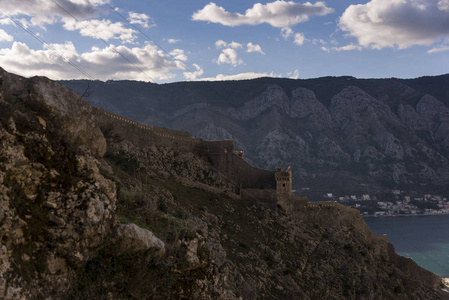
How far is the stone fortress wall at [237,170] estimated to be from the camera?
1705 inches

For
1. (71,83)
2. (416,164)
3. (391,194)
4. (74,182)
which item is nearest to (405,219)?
(391,194)

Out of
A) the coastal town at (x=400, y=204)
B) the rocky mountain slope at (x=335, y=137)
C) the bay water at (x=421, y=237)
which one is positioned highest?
the rocky mountain slope at (x=335, y=137)

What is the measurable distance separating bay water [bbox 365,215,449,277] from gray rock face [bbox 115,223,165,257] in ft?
306

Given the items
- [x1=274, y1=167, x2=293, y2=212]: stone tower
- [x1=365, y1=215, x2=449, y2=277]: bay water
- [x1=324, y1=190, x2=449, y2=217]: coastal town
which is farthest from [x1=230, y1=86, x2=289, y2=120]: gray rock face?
[x1=274, y1=167, x2=293, y2=212]: stone tower

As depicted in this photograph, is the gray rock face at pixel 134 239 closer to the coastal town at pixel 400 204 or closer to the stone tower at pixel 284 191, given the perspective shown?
the stone tower at pixel 284 191

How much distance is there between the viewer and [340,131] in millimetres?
191750

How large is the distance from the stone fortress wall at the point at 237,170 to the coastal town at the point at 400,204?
99420 millimetres

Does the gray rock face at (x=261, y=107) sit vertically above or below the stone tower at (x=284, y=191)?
above

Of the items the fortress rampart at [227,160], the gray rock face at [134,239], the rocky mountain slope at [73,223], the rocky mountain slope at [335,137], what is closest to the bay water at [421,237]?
the rocky mountain slope at [335,137]

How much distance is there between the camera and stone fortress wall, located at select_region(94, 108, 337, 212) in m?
43.3

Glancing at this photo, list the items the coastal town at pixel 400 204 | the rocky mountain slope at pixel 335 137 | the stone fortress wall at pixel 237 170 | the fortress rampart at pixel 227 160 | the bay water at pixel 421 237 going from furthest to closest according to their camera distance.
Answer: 1. the rocky mountain slope at pixel 335 137
2. the coastal town at pixel 400 204
3. the bay water at pixel 421 237
4. the fortress rampart at pixel 227 160
5. the stone fortress wall at pixel 237 170

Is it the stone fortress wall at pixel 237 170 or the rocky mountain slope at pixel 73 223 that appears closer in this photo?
the rocky mountain slope at pixel 73 223

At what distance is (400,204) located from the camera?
6137 inches

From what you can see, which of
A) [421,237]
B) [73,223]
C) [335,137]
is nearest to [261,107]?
[335,137]
